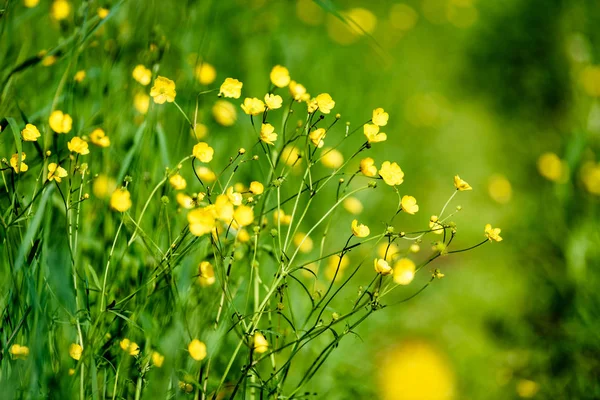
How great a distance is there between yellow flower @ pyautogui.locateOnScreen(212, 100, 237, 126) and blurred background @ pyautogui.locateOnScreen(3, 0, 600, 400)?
44 millimetres

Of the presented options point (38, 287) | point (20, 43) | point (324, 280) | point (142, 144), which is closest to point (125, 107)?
point (142, 144)

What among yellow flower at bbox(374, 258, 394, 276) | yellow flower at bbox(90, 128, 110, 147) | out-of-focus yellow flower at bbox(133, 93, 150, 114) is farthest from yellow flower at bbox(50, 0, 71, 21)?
yellow flower at bbox(374, 258, 394, 276)

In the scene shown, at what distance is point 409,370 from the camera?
66.4 inches

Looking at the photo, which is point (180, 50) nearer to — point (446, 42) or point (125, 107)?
point (125, 107)

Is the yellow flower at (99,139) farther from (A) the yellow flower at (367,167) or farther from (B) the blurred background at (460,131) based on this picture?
(A) the yellow flower at (367,167)

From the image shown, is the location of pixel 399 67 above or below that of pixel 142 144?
below

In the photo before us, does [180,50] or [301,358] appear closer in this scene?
[301,358]

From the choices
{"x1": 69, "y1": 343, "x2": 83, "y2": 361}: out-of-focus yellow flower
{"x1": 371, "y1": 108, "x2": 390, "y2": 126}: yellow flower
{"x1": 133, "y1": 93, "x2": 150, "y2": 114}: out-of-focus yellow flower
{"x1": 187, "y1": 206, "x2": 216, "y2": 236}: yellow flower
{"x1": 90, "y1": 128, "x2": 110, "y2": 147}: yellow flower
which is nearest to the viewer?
{"x1": 187, "y1": 206, "x2": 216, "y2": 236}: yellow flower

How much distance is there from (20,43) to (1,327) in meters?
0.97

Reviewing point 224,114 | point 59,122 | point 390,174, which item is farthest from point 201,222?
point 224,114

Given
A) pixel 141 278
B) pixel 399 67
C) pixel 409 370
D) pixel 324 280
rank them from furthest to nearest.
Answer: pixel 399 67, pixel 409 370, pixel 324 280, pixel 141 278

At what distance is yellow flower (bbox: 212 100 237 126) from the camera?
152 centimetres

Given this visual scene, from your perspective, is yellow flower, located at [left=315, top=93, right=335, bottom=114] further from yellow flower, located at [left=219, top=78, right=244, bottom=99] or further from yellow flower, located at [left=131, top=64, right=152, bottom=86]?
yellow flower, located at [left=131, top=64, right=152, bottom=86]

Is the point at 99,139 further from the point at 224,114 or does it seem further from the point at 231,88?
the point at 224,114
